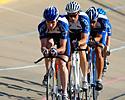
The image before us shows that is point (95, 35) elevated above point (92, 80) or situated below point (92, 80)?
above

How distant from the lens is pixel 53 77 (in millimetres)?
9438

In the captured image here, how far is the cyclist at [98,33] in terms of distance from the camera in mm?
11164

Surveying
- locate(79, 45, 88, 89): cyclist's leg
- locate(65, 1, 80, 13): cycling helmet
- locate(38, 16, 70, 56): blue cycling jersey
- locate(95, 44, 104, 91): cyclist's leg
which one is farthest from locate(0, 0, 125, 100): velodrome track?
locate(65, 1, 80, 13): cycling helmet

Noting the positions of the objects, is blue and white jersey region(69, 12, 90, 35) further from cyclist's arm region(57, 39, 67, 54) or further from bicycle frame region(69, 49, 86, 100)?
cyclist's arm region(57, 39, 67, 54)

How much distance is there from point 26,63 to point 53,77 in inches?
265

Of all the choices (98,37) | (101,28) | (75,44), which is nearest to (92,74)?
(98,37)

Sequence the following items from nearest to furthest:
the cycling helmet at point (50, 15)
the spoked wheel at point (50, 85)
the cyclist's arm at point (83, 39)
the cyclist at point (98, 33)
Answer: the spoked wheel at point (50, 85) → the cycling helmet at point (50, 15) → the cyclist's arm at point (83, 39) → the cyclist at point (98, 33)

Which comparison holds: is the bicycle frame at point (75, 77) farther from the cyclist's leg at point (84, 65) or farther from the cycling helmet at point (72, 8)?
the cycling helmet at point (72, 8)

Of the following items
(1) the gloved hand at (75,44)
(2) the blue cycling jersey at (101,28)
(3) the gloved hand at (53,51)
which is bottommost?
(3) the gloved hand at (53,51)

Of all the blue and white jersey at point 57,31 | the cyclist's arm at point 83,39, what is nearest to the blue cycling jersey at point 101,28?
the cyclist's arm at point 83,39

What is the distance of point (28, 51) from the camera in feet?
58.8

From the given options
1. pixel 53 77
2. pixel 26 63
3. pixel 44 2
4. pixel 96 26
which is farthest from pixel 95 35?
pixel 44 2

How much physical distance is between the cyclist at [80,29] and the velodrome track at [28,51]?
65.2 inches

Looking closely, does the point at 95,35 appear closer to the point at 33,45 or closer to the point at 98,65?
the point at 98,65
